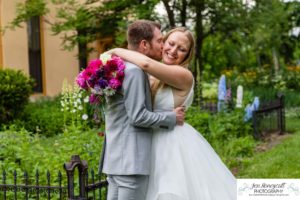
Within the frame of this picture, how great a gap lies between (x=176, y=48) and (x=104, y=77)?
0.56 meters

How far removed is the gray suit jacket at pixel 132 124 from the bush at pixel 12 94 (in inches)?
307

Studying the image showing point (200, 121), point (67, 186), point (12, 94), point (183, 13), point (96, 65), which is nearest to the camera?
point (96, 65)

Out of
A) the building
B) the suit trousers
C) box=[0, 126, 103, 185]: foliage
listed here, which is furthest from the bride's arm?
the building

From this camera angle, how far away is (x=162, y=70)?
384 cm

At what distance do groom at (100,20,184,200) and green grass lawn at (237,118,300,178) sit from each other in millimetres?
3814

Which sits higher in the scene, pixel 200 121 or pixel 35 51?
pixel 35 51

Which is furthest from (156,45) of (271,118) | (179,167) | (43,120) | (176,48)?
(43,120)

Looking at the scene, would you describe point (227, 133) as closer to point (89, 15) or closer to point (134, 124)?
point (89, 15)

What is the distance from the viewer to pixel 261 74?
1947 centimetres

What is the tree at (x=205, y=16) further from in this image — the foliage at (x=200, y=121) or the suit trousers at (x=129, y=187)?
the suit trousers at (x=129, y=187)

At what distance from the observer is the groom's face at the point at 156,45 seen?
3.89m

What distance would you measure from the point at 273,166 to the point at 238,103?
9.25 ft

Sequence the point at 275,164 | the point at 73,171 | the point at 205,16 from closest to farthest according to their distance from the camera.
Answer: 1. the point at 73,171
2. the point at 275,164
3. the point at 205,16

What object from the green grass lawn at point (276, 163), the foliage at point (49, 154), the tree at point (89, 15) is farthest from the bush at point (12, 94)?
the green grass lawn at point (276, 163)
